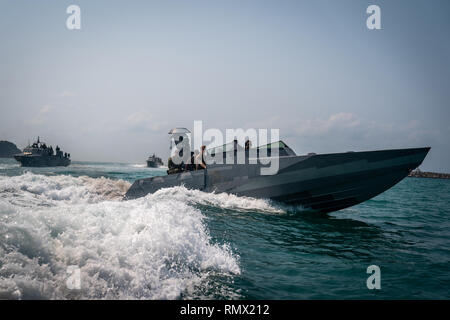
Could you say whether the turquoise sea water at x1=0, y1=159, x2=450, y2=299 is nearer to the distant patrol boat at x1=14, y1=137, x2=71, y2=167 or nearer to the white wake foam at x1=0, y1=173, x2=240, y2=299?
the white wake foam at x1=0, y1=173, x2=240, y2=299

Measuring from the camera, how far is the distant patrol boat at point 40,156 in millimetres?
37938

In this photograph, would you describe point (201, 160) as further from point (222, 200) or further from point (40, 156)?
point (40, 156)

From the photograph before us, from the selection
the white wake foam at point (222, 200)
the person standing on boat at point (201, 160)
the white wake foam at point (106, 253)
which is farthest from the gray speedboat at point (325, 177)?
the white wake foam at point (106, 253)

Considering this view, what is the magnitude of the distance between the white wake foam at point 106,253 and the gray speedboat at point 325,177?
16.7 feet

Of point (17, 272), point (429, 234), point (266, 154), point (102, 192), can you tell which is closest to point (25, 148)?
point (102, 192)

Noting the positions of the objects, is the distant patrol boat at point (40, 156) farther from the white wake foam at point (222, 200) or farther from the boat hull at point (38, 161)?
the white wake foam at point (222, 200)

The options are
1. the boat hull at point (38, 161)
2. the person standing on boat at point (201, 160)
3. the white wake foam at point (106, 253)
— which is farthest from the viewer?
the boat hull at point (38, 161)

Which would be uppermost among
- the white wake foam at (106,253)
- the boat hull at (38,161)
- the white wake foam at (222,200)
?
the boat hull at (38,161)

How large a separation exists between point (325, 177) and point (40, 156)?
45.5 metres
